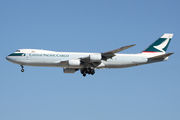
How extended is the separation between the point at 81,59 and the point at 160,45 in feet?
51.9

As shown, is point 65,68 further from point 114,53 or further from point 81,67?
point 114,53

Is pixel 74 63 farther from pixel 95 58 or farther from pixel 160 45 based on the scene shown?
pixel 160 45

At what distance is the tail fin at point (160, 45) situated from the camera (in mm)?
54938

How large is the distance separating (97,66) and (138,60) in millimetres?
7418

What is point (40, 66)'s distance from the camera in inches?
1927

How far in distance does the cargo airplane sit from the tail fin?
67.6 inches

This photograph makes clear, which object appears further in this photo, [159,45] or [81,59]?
[159,45]

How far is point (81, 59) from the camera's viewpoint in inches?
1925

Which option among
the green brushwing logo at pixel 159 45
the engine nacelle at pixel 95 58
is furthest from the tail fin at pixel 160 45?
the engine nacelle at pixel 95 58

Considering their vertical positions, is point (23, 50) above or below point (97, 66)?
above

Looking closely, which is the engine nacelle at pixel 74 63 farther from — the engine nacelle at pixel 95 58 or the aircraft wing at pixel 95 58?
the engine nacelle at pixel 95 58

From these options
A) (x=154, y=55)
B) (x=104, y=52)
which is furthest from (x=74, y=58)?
(x=154, y=55)

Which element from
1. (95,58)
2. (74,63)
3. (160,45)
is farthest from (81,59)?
(160,45)

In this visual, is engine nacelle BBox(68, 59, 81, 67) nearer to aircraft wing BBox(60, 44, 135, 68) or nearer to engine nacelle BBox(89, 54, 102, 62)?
aircraft wing BBox(60, 44, 135, 68)
